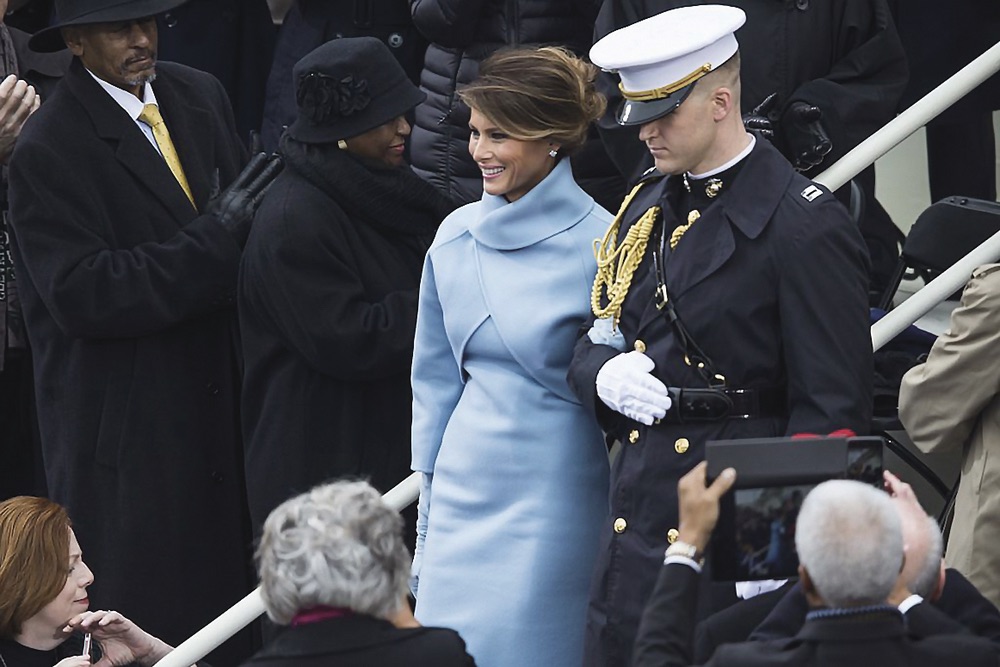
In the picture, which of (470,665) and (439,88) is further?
(439,88)

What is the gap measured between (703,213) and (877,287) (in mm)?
2240

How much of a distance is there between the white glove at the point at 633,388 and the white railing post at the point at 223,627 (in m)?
0.95

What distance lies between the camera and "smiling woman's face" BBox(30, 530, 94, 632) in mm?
4602

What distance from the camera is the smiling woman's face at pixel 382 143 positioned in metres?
5.07

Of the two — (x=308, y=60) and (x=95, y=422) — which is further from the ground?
(x=308, y=60)

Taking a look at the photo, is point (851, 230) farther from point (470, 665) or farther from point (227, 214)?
point (227, 214)

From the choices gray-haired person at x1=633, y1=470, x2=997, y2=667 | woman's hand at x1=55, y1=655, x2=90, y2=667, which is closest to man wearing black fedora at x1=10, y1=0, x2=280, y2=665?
woman's hand at x1=55, y1=655, x2=90, y2=667

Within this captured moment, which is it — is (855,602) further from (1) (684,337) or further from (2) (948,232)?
(2) (948,232)

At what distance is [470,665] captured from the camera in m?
3.39

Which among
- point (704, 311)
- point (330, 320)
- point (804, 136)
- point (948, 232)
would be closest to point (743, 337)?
point (704, 311)

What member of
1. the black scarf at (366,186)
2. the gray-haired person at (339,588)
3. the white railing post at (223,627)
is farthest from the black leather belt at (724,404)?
the black scarf at (366,186)

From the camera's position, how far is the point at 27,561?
4586mm

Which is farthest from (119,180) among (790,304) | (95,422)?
(790,304)

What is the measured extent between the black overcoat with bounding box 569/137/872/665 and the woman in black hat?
45.3 inches
